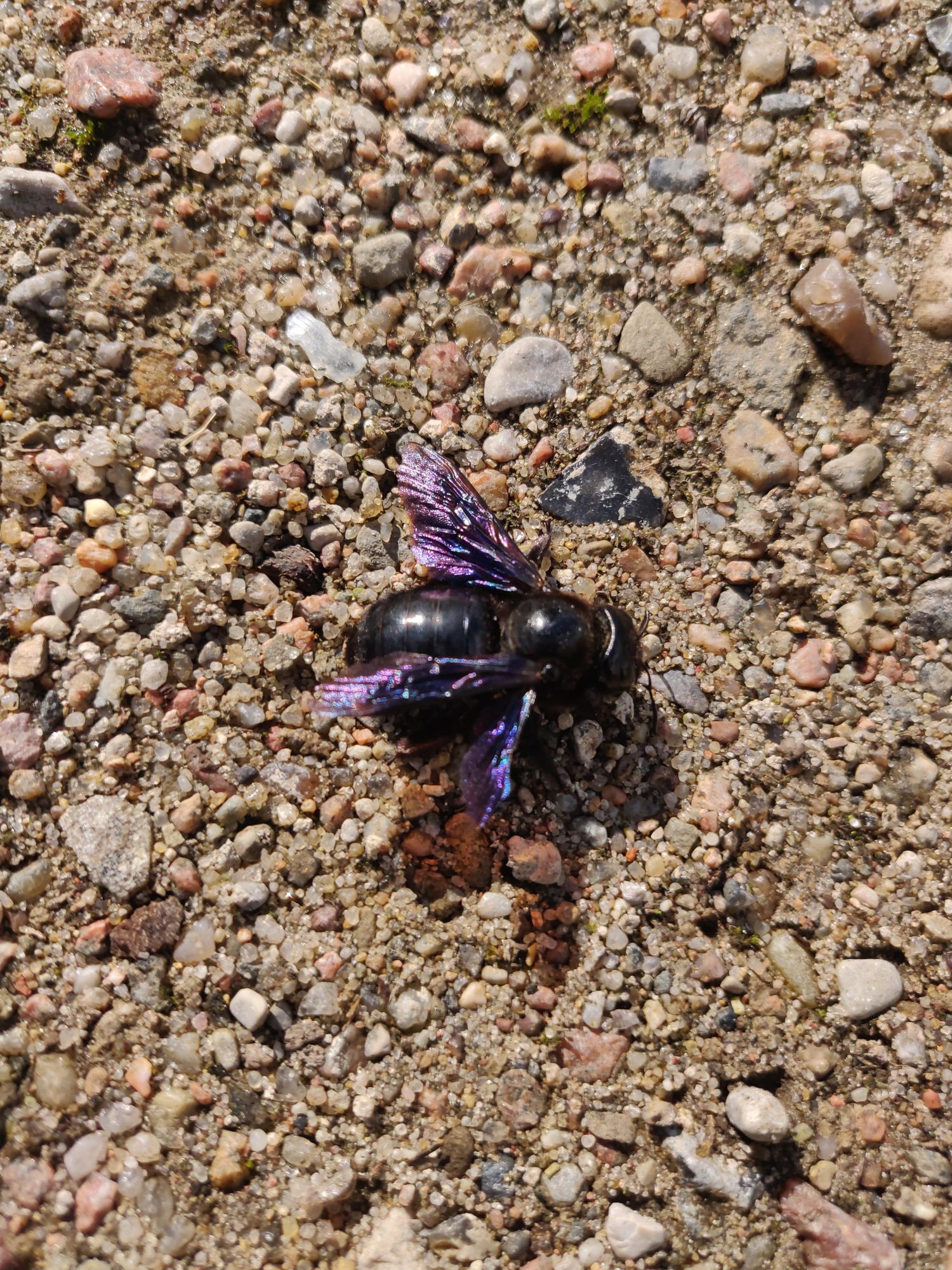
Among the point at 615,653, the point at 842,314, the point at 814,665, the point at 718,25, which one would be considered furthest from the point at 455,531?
the point at 718,25

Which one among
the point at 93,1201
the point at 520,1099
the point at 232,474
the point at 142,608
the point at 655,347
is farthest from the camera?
the point at 655,347

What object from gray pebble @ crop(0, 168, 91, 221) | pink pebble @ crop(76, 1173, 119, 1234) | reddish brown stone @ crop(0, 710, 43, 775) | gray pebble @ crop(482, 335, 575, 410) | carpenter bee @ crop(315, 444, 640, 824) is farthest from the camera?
gray pebble @ crop(482, 335, 575, 410)

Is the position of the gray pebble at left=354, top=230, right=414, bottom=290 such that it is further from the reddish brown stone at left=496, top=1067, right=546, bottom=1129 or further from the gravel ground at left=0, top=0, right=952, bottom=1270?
the reddish brown stone at left=496, top=1067, right=546, bottom=1129

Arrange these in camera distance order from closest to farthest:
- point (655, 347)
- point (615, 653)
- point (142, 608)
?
point (615, 653), point (142, 608), point (655, 347)

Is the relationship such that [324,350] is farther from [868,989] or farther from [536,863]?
[868,989]

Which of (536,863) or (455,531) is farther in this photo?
(455,531)

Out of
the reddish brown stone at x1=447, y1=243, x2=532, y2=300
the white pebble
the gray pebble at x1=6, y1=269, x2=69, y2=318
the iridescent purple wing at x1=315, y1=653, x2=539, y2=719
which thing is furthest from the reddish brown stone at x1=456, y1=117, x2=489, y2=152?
the white pebble

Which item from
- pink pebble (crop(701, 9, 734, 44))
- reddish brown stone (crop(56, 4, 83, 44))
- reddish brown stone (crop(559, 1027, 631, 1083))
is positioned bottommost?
reddish brown stone (crop(559, 1027, 631, 1083))
